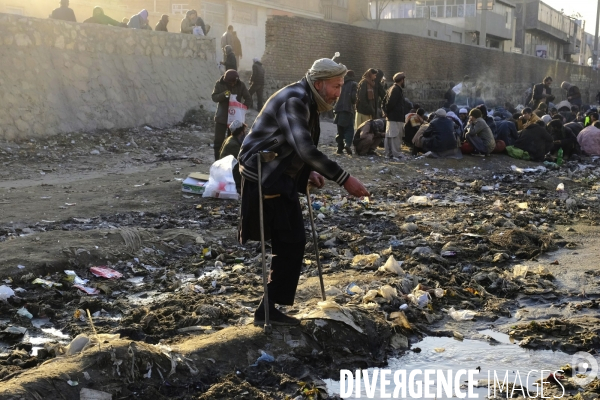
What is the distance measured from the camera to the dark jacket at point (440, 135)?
1310 centimetres

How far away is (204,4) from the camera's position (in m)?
23.0

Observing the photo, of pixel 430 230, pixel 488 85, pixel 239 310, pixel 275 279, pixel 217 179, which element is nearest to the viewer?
pixel 275 279

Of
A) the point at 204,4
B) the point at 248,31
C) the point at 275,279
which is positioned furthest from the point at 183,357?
the point at 248,31

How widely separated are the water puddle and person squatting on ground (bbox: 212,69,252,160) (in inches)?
222

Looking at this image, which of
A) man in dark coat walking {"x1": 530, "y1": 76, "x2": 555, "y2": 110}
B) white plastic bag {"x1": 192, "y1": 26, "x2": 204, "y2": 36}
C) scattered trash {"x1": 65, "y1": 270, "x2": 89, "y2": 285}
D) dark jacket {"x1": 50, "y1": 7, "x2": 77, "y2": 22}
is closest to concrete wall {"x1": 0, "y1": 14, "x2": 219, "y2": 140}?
white plastic bag {"x1": 192, "y1": 26, "x2": 204, "y2": 36}

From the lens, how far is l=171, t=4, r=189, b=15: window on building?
2294 centimetres

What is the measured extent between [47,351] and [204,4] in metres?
20.5

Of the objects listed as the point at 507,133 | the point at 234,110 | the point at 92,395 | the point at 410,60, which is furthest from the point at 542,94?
the point at 92,395

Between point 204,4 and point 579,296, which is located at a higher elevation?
point 204,4

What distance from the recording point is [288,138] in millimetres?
3732

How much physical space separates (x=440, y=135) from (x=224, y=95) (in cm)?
511

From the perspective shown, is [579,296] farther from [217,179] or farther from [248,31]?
[248,31]

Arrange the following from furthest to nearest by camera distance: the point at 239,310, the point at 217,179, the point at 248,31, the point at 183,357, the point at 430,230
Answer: the point at 248,31 < the point at 217,179 < the point at 430,230 < the point at 239,310 < the point at 183,357

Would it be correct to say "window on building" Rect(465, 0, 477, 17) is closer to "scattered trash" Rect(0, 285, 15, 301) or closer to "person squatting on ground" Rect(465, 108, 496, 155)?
"person squatting on ground" Rect(465, 108, 496, 155)
